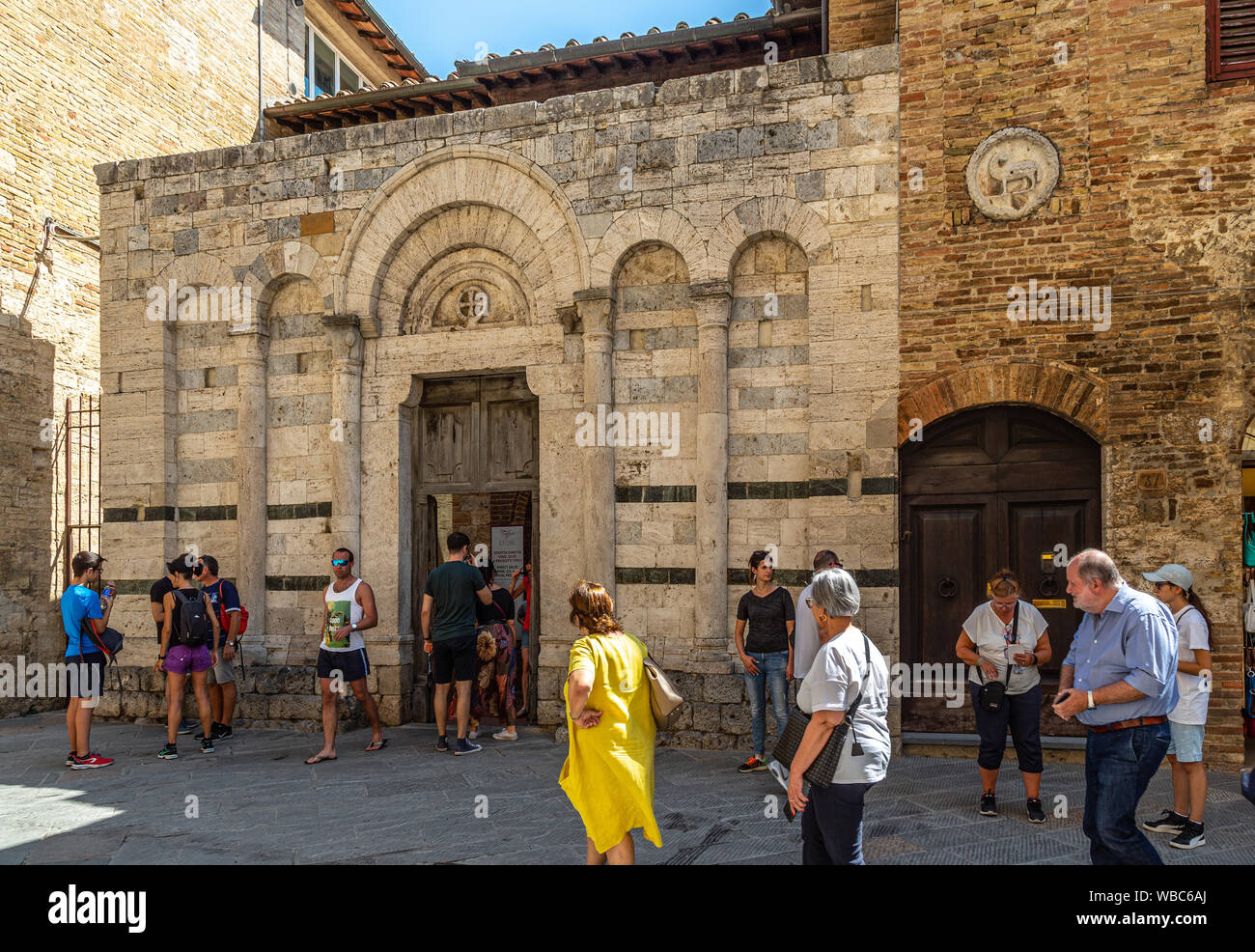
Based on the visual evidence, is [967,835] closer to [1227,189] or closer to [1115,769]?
[1115,769]

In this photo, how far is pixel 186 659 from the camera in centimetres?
838

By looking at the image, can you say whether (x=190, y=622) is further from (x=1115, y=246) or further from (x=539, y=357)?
Result: (x=1115, y=246)

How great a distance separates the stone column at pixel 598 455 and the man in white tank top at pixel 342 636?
2014 mm

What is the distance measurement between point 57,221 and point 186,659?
7505 mm

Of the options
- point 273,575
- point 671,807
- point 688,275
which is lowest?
point 671,807

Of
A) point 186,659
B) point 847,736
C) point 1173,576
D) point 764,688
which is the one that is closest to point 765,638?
point 764,688

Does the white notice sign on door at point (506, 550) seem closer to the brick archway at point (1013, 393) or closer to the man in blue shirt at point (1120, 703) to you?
the brick archway at point (1013, 393)

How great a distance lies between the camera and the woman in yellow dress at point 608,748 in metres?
4.35

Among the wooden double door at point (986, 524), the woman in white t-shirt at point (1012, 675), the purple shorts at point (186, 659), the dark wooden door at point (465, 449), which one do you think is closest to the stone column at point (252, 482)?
the purple shorts at point (186, 659)

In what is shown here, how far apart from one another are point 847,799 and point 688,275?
591cm

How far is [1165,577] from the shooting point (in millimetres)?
5770

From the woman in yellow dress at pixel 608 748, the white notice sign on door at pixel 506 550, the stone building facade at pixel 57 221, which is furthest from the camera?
the white notice sign on door at pixel 506 550

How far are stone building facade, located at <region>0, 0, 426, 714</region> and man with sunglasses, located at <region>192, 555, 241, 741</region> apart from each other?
13.9 feet
